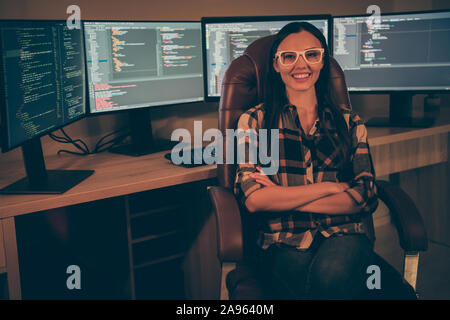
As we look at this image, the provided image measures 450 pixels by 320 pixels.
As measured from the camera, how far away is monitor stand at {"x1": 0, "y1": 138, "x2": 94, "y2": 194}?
1.36m

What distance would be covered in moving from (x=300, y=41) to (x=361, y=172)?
0.43 meters

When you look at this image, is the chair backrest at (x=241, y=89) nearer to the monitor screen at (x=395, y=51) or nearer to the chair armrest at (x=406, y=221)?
the chair armrest at (x=406, y=221)

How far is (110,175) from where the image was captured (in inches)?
61.2

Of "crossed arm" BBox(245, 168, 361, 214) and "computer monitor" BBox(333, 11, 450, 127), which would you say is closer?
"crossed arm" BBox(245, 168, 361, 214)

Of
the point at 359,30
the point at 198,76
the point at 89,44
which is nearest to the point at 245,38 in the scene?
the point at 198,76

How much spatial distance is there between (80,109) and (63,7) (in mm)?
438

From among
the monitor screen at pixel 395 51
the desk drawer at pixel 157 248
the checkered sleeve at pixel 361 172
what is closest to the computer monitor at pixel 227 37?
the monitor screen at pixel 395 51

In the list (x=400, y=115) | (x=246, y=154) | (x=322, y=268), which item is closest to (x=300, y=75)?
(x=246, y=154)

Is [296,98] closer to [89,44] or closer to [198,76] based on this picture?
[198,76]

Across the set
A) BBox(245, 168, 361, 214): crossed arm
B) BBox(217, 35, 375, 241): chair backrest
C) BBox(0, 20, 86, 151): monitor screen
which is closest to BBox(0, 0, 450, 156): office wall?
BBox(0, 20, 86, 151): monitor screen

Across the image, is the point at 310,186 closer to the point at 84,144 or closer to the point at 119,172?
the point at 119,172

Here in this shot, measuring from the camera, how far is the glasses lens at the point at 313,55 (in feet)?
4.58

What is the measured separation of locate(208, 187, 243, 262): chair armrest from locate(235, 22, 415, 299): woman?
7cm

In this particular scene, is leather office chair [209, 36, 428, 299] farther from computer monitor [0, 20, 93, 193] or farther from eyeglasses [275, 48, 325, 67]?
computer monitor [0, 20, 93, 193]
